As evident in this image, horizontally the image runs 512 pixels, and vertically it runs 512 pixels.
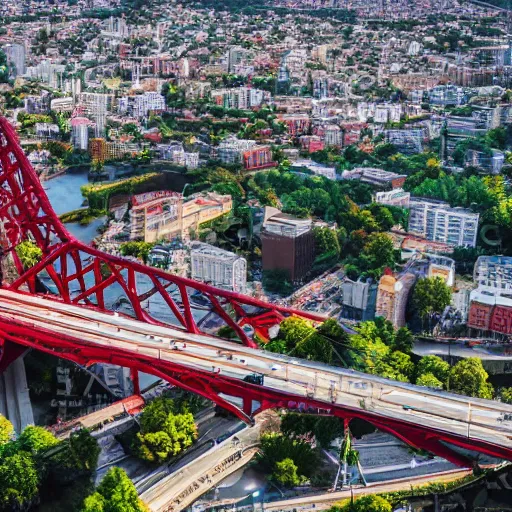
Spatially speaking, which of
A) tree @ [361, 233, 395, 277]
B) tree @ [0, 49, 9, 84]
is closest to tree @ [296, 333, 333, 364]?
tree @ [361, 233, 395, 277]

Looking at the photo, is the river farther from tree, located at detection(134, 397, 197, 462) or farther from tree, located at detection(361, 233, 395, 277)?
tree, located at detection(134, 397, 197, 462)

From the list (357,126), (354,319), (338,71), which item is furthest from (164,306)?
(338,71)

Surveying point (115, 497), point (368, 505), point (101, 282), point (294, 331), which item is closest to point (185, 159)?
point (101, 282)

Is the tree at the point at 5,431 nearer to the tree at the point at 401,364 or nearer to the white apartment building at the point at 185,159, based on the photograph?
the tree at the point at 401,364

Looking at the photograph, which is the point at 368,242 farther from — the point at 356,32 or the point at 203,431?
the point at 356,32

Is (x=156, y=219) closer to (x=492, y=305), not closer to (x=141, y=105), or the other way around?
(x=492, y=305)

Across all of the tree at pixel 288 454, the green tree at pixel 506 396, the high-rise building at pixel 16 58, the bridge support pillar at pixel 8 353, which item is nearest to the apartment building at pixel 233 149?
the bridge support pillar at pixel 8 353
